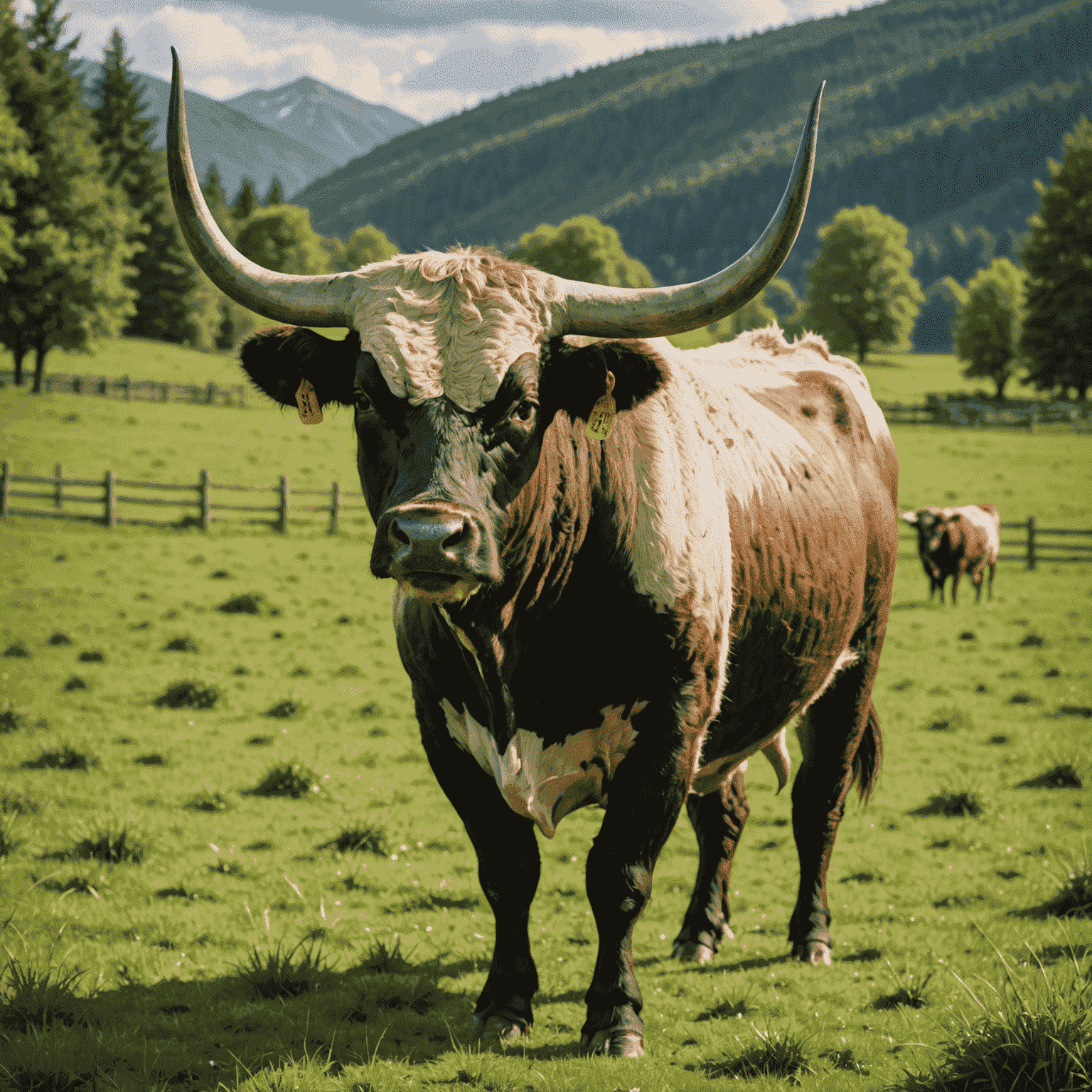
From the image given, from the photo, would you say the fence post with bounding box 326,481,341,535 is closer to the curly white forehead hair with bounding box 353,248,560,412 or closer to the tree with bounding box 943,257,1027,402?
the curly white forehead hair with bounding box 353,248,560,412

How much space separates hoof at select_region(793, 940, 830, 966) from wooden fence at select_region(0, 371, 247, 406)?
41.3m

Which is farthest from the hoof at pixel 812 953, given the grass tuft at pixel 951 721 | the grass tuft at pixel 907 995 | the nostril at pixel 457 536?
the grass tuft at pixel 951 721

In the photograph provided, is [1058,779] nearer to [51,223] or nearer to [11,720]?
[11,720]

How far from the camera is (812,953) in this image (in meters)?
5.81

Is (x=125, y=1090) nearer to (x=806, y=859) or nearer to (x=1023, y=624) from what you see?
(x=806, y=859)

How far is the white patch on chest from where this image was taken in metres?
4.27

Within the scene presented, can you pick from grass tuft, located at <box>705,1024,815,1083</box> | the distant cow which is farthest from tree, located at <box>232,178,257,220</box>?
grass tuft, located at <box>705,1024,815,1083</box>

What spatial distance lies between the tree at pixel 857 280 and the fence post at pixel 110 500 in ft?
167

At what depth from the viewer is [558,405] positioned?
13.1 ft

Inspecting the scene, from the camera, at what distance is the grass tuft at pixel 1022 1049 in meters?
3.39

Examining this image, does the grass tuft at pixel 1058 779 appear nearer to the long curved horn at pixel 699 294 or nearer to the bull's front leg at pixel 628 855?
the bull's front leg at pixel 628 855

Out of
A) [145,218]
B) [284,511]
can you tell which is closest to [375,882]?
[284,511]

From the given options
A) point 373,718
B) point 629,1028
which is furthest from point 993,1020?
point 373,718

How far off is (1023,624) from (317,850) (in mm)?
14690
